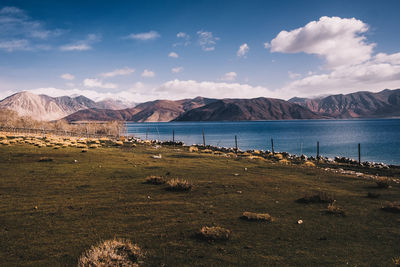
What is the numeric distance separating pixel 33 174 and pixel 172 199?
1112 cm

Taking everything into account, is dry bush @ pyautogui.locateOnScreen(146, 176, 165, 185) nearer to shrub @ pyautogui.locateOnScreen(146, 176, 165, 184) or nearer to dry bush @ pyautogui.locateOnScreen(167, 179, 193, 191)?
shrub @ pyautogui.locateOnScreen(146, 176, 165, 184)

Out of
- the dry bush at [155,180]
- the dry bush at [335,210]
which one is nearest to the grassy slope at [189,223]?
the dry bush at [335,210]

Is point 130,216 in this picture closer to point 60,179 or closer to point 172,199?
point 172,199

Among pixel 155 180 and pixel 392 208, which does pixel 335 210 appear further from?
pixel 155 180

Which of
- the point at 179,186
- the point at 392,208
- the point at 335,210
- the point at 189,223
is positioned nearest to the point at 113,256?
the point at 189,223

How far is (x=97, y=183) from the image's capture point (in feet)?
48.4

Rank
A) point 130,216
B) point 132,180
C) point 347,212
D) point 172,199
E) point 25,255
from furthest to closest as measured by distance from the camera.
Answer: point 132,180 → point 172,199 → point 347,212 → point 130,216 → point 25,255

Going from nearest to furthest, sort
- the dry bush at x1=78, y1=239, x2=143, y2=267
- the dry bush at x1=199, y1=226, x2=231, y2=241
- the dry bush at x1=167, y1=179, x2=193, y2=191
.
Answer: the dry bush at x1=78, y1=239, x2=143, y2=267 < the dry bush at x1=199, y1=226, x2=231, y2=241 < the dry bush at x1=167, y1=179, x2=193, y2=191

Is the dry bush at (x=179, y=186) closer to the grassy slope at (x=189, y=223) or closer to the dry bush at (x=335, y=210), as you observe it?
the grassy slope at (x=189, y=223)

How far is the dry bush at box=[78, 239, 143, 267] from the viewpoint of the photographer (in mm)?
5629

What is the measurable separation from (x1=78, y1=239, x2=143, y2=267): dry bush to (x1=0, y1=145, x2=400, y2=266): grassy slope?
1.26 ft

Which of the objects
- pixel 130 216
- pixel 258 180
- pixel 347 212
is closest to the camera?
pixel 130 216

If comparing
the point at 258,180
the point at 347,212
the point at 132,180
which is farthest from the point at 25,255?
the point at 258,180

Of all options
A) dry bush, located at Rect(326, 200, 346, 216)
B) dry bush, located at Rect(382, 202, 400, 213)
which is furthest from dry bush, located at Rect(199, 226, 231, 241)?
dry bush, located at Rect(382, 202, 400, 213)
